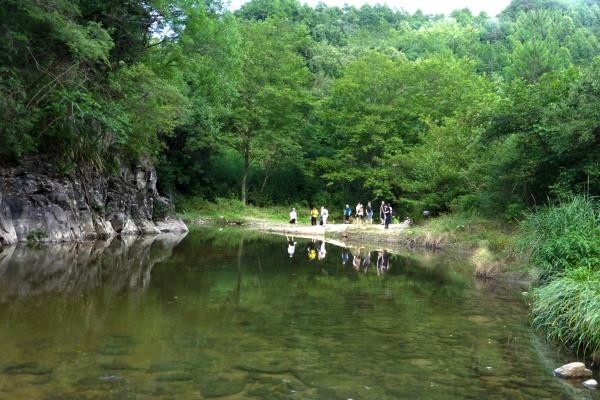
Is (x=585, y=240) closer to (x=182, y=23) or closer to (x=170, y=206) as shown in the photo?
(x=182, y=23)

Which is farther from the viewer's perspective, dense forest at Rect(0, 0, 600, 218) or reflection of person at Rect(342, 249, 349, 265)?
reflection of person at Rect(342, 249, 349, 265)

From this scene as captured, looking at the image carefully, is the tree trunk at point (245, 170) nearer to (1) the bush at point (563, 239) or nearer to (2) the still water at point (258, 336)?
(2) the still water at point (258, 336)

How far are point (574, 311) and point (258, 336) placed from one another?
509cm

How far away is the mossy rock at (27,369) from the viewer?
6699 mm

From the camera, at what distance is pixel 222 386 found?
22.0 feet

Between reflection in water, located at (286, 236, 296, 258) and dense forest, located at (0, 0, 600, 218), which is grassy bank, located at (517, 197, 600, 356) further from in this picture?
reflection in water, located at (286, 236, 296, 258)

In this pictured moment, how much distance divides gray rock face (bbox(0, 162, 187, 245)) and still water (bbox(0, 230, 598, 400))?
→ 17.6 feet

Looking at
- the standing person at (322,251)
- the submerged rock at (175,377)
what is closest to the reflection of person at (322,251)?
Answer: the standing person at (322,251)

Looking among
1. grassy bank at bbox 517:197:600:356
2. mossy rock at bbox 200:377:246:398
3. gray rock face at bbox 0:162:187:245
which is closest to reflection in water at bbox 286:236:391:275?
grassy bank at bbox 517:197:600:356

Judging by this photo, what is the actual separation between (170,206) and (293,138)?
1725 cm

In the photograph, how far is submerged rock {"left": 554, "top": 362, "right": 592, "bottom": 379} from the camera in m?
7.64

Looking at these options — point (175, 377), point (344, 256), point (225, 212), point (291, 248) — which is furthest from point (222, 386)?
point (225, 212)

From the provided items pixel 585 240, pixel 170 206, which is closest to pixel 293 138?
pixel 170 206

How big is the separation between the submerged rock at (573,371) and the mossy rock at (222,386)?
4.18m
